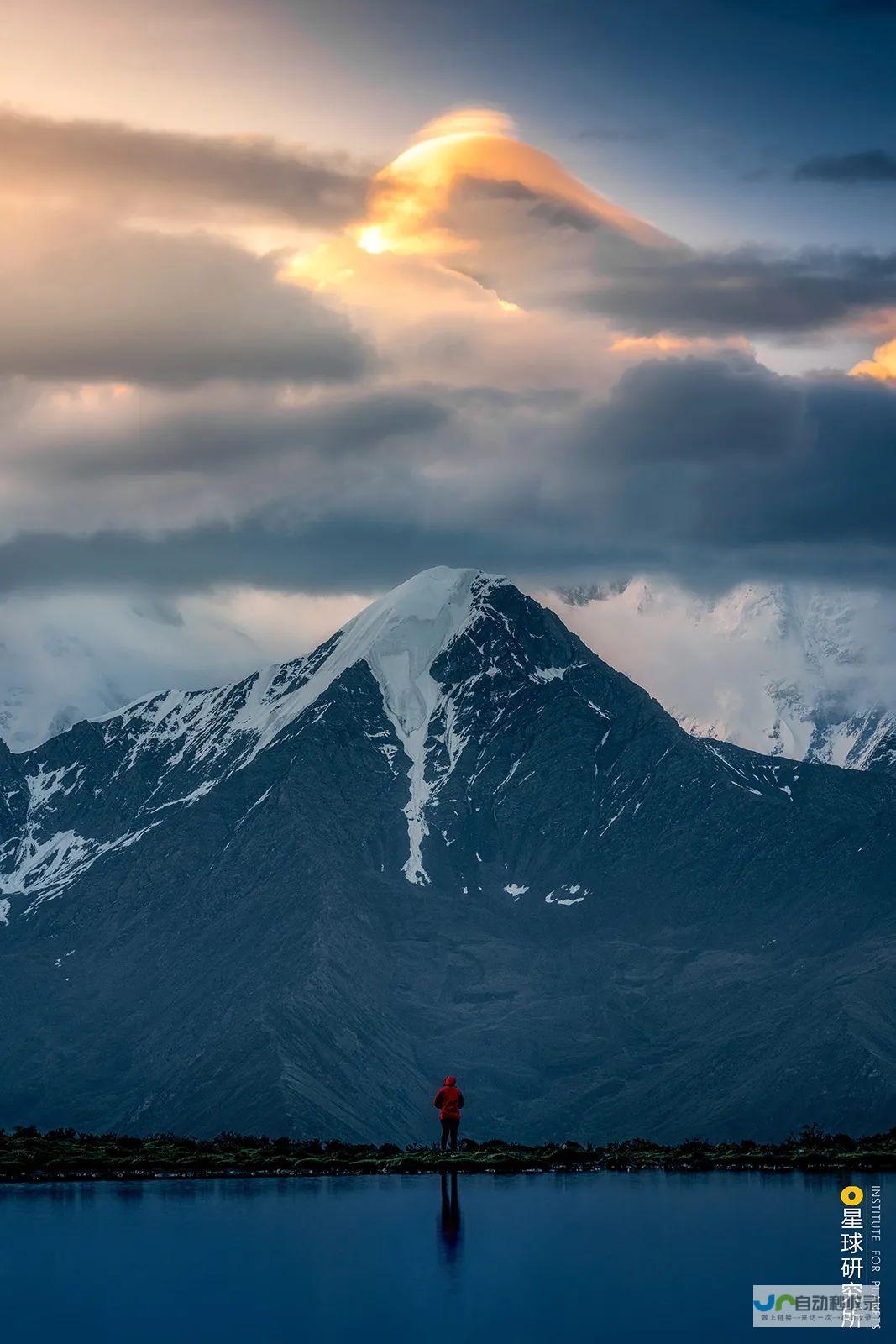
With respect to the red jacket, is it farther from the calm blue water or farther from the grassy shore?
the calm blue water

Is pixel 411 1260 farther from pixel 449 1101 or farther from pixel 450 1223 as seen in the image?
pixel 449 1101

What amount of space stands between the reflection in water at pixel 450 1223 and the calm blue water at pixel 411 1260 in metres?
0.12

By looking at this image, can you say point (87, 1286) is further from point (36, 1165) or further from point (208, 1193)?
point (36, 1165)

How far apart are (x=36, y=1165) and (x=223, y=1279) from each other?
24991 millimetres

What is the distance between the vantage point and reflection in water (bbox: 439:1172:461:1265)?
5332cm

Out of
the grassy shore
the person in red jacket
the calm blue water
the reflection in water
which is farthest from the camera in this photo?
the person in red jacket

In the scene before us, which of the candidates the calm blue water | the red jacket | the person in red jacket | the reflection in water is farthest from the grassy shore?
the calm blue water

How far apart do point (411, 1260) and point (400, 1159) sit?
77.7 feet

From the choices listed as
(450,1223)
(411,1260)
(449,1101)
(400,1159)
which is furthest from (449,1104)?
(411,1260)

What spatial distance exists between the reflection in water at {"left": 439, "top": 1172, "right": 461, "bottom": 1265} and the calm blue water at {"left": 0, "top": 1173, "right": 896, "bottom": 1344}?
0.40 feet

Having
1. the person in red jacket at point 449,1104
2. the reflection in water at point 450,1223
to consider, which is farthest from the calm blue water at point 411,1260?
the person in red jacket at point 449,1104

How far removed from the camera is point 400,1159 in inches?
2977

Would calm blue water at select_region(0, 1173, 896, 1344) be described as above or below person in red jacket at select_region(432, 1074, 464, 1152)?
below

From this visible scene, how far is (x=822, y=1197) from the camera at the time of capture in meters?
60.8
